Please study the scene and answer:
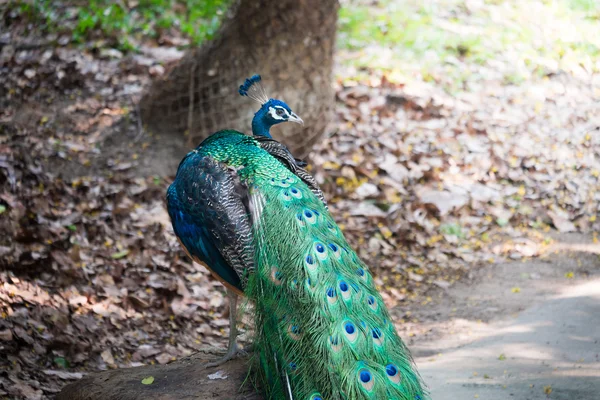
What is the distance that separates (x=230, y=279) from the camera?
3.98m

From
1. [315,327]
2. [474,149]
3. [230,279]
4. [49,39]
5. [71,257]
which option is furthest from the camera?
[49,39]

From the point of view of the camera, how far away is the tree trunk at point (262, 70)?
748 centimetres

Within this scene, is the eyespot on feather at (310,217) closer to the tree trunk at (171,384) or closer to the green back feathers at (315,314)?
the green back feathers at (315,314)

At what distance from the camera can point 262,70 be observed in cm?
751

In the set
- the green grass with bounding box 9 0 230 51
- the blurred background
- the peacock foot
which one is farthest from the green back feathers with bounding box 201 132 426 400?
the green grass with bounding box 9 0 230 51

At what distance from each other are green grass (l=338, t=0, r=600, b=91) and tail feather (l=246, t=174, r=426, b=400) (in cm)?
609

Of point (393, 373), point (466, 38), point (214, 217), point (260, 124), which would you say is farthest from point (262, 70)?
point (393, 373)

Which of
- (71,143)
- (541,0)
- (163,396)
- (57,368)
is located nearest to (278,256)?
(163,396)

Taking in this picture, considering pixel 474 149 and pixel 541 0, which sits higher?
pixel 541 0

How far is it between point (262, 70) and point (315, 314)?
182 inches

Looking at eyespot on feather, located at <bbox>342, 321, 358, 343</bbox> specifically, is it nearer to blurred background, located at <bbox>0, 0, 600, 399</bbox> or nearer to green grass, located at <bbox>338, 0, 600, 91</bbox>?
blurred background, located at <bbox>0, 0, 600, 399</bbox>

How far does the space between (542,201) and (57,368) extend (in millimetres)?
5465

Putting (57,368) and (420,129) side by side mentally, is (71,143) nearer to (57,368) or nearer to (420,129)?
(57,368)

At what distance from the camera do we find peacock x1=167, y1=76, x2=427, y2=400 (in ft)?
10.5
